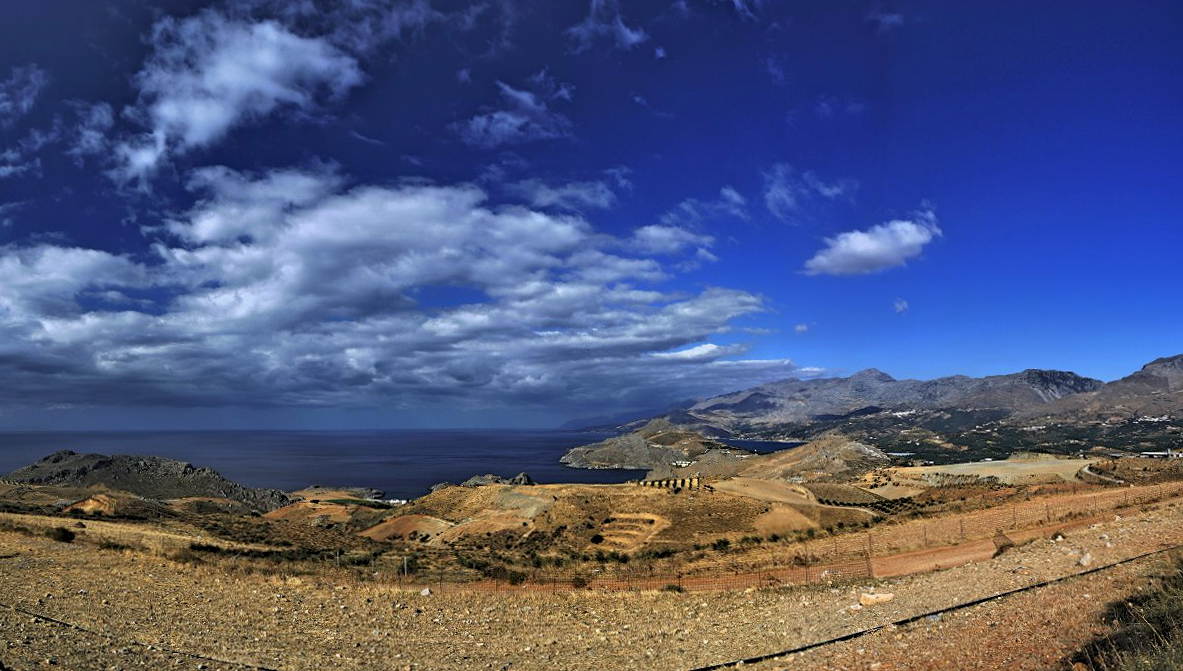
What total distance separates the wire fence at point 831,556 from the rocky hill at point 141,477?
77606 millimetres

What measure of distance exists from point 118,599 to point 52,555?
9349 mm

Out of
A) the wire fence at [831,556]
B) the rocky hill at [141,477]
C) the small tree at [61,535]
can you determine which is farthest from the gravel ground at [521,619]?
the rocky hill at [141,477]

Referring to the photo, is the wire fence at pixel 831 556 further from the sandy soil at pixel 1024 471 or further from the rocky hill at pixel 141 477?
the rocky hill at pixel 141 477

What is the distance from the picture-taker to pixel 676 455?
18488 cm

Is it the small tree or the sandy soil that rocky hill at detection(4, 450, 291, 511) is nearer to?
the small tree

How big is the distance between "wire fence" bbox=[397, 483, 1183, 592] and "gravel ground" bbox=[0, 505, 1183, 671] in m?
2.73

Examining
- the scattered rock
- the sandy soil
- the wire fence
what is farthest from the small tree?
the sandy soil

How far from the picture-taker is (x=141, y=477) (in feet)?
326

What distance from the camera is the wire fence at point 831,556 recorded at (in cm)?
2244

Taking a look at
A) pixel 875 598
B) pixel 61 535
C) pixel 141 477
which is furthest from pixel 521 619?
pixel 141 477

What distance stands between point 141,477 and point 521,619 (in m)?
108

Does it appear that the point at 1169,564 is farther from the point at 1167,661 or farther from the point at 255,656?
the point at 255,656

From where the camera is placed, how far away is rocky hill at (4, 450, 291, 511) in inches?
3676

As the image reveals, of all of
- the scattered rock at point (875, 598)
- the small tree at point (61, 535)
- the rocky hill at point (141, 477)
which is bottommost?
the rocky hill at point (141, 477)
